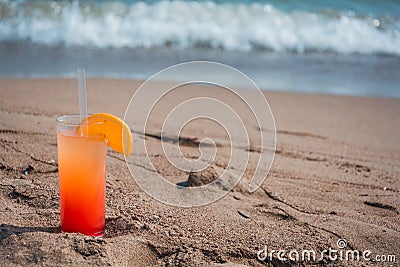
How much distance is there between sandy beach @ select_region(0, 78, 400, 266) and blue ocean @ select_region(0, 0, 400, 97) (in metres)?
2.45

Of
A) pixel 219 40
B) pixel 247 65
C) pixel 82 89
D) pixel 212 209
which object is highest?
pixel 219 40

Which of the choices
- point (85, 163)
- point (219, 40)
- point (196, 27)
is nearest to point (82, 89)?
point (85, 163)

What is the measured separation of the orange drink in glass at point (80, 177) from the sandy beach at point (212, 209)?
0.28 feet

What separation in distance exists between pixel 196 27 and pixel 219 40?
0.54 meters

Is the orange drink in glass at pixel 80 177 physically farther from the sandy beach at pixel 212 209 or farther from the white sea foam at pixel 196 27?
the white sea foam at pixel 196 27

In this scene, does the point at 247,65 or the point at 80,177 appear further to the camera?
the point at 247,65

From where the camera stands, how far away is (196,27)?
356 inches

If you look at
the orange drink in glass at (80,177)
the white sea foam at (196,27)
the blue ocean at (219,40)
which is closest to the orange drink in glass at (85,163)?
the orange drink in glass at (80,177)

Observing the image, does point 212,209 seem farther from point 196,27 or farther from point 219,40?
point 196,27

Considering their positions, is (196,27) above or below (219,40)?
above

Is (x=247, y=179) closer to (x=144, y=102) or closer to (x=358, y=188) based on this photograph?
(x=358, y=188)

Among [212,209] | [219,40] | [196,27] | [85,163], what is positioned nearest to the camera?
[85,163]

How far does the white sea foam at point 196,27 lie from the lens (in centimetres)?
812

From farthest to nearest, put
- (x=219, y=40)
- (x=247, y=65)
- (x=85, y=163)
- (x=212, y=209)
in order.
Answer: (x=219, y=40) < (x=247, y=65) < (x=212, y=209) < (x=85, y=163)
